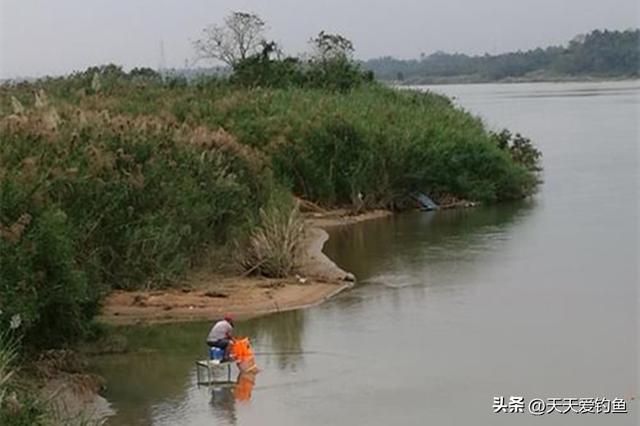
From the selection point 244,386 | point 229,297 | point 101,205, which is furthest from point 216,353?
point 229,297

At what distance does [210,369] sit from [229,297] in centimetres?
480

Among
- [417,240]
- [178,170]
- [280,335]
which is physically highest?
[178,170]

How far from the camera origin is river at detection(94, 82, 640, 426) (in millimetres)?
12016

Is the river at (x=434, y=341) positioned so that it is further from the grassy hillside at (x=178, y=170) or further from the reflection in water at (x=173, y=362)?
the grassy hillside at (x=178, y=170)

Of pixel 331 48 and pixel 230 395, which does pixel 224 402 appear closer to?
pixel 230 395

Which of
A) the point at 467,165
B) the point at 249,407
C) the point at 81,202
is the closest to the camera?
the point at 249,407

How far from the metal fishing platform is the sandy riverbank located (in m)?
2.74

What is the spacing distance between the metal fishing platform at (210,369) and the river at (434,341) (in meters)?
0.18

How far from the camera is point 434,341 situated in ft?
48.3

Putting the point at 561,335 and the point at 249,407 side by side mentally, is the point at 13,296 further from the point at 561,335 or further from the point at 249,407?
the point at 561,335

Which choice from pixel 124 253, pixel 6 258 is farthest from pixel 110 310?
pixel 6 258

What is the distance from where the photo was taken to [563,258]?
21.1m

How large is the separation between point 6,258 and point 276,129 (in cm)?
1625

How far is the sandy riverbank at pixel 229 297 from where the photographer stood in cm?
1669
